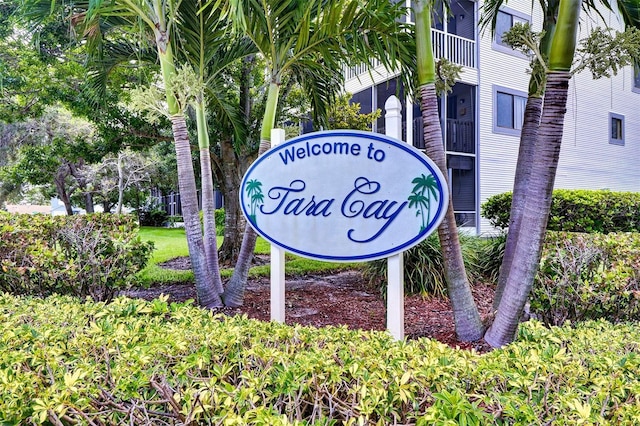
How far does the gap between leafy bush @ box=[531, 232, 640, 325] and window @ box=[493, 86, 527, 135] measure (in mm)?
9225

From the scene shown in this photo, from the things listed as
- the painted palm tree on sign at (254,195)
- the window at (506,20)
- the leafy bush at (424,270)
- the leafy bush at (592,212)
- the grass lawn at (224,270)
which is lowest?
the grass lawn at (224,270)

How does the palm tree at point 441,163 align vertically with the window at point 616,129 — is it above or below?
below

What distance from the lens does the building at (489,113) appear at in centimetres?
1175

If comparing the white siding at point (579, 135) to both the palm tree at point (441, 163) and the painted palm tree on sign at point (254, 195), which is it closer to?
the palm tree at point (441, 163)

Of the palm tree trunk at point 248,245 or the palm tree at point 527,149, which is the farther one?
the palm tree trunk at point 248,245

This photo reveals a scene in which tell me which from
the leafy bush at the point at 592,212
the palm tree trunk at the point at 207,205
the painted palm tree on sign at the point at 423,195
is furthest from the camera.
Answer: the leafy bush at the point at 592,212

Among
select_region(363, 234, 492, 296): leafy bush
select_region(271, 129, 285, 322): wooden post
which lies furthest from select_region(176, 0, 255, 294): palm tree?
select_region(363, 234, 492, 296): leafy bush

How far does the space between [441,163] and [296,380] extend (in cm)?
263

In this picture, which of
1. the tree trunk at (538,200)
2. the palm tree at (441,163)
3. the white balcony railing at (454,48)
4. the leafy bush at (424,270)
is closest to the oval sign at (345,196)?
the palm tree at (441,163)

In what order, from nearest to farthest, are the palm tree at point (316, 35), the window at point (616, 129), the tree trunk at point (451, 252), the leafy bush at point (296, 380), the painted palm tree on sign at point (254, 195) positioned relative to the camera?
the leafy bush at point (296, 380) → the tree trunk at point (451, 252) → the painted palm tree on sign at point (254, 195) → the palm tree at point (316, 35) → the window at point (616, 129)

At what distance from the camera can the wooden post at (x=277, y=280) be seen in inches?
151

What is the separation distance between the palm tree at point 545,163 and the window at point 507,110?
1004 cm

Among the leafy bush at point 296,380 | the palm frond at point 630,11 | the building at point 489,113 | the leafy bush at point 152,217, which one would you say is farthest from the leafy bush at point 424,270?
the leafy bush at point 152,217

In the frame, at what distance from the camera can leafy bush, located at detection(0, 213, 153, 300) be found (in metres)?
4.32
